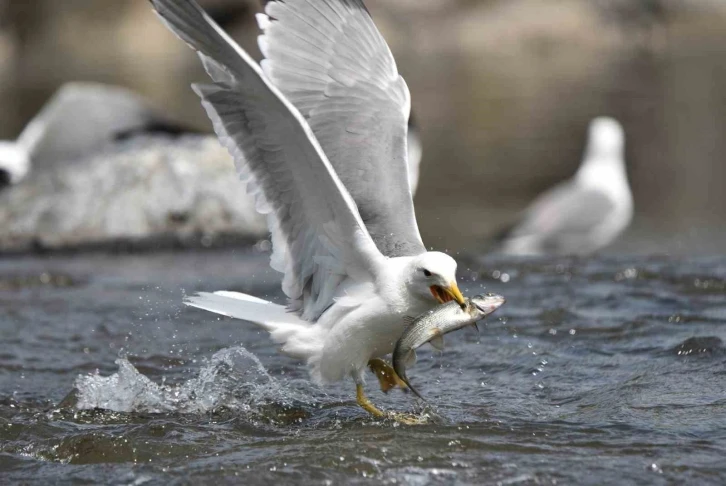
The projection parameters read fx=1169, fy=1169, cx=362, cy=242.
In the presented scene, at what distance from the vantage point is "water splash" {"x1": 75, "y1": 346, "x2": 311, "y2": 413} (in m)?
4.89

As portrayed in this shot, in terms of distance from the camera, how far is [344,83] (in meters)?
5.50

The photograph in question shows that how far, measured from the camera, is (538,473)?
3.85 metres

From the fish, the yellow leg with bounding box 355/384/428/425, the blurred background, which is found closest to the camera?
the fish

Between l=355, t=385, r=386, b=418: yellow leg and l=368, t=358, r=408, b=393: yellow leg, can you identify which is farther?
l=368, t=358, r=408, b=393: yellow leg

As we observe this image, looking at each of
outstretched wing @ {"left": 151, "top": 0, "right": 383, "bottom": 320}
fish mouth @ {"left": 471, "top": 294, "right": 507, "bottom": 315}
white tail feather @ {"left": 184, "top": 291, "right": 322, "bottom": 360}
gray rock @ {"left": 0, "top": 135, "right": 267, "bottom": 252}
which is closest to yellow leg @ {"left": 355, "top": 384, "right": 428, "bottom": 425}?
white tail feather @ {"left": 184, "top": 291, "right": 322, "bottom": 360}

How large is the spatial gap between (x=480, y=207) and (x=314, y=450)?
807cm

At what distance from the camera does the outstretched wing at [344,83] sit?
17.2 feet

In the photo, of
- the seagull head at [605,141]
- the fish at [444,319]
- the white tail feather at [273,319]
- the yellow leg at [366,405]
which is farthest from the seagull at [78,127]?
the fish at [444,319]

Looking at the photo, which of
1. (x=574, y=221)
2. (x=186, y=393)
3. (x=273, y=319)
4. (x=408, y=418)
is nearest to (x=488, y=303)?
(x=408, y=418)

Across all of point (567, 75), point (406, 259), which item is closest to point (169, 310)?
point (406, 259)

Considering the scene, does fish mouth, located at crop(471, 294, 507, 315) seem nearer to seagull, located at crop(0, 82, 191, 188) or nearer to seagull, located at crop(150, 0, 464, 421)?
seagull, located at crop(150, 0, 464, 421)

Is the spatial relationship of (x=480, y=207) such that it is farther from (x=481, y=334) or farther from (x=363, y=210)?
(x=363, y=210)

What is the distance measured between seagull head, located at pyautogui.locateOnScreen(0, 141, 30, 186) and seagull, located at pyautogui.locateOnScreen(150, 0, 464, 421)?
16.1 ft

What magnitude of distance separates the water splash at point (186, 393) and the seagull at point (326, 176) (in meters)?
0.25
